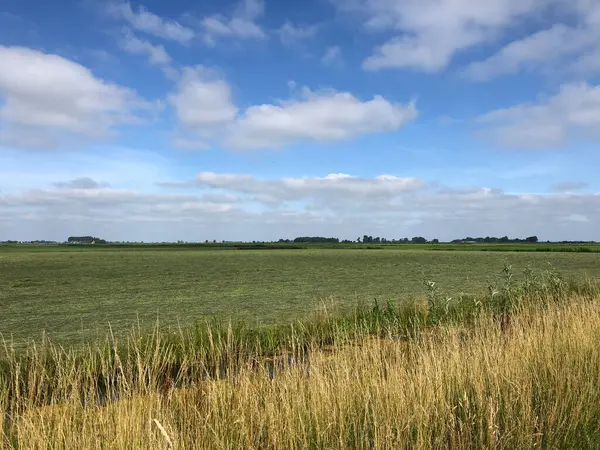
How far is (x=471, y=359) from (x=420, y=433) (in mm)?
1983

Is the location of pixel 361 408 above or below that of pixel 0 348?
above

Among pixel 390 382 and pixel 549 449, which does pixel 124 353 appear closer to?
pixel 390 382

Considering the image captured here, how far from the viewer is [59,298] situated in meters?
16.4

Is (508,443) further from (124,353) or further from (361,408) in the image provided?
(124,353)

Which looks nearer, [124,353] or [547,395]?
[547,395]

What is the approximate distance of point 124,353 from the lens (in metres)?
8.12

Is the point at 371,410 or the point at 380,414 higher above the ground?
the point at 380,414

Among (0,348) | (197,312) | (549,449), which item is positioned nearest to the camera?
(549,449)

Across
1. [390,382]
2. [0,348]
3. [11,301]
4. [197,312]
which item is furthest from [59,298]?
[390,382]

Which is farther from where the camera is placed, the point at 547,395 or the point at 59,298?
the point at 59,298

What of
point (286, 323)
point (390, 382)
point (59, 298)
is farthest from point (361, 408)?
point (59, 298)

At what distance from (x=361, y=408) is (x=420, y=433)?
773mm

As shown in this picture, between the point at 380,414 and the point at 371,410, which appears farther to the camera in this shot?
the point at 371,410

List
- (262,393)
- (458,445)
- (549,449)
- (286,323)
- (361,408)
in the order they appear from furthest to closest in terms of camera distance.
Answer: (286,323)
(262,393)
(361,408)
(458,445)
(549,449)
